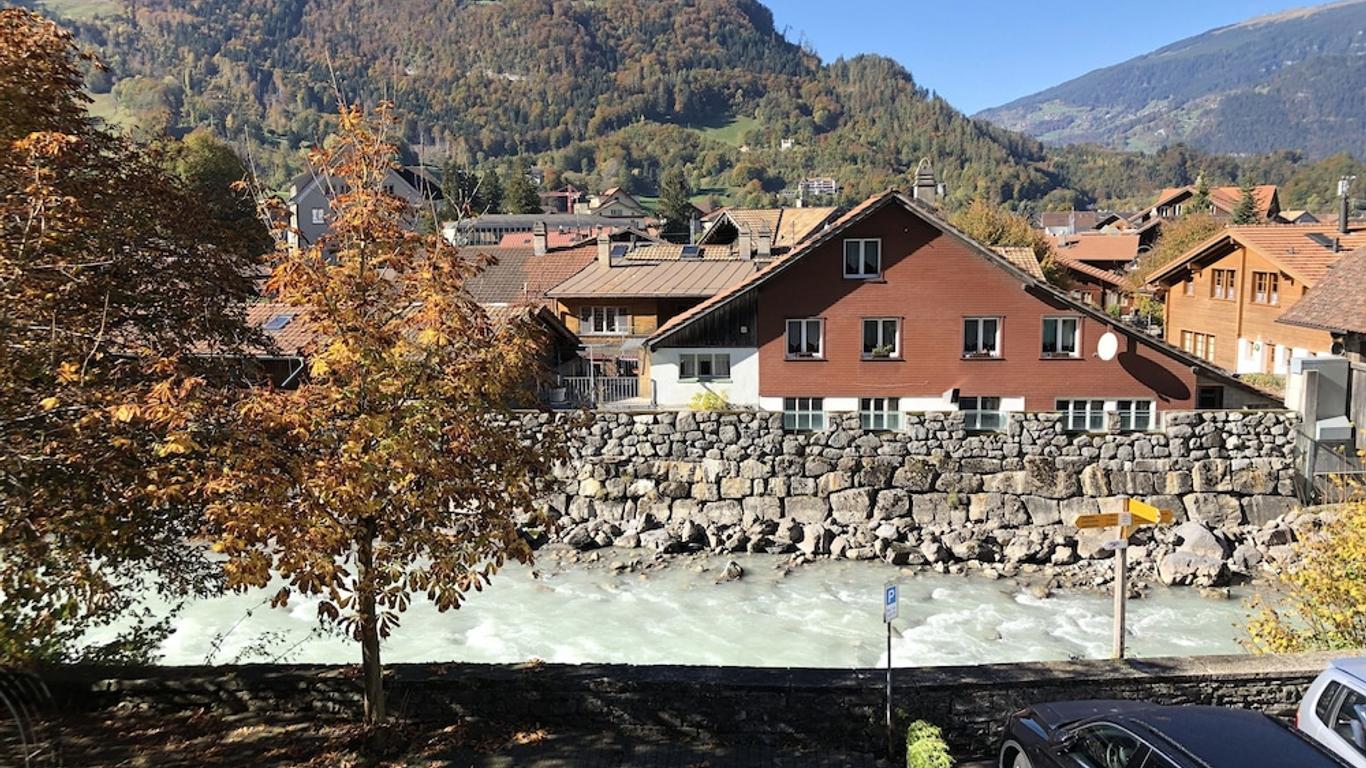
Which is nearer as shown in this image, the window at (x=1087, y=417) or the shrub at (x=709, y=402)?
the window at (x=1087, y=417)

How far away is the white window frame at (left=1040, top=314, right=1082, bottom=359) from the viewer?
1036 inches

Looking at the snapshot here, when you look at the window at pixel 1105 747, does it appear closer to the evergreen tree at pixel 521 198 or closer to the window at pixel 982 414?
the window at pixel 982 414

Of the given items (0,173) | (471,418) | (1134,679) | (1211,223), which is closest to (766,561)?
(1134,679)

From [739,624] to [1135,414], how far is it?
14219mm

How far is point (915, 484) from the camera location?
995 inches

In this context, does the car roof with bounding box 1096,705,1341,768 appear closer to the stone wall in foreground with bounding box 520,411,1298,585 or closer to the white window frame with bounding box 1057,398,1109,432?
the stone wall in foreground with bounding box 520,411,1298,585

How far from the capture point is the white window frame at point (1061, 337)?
26312 millimetres

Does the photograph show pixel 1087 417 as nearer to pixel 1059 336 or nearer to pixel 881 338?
pixel 1059 336

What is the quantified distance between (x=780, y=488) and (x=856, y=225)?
8.01 m

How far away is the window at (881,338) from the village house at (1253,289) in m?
11.2

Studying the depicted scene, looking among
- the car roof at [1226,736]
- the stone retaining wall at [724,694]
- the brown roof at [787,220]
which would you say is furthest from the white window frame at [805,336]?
the brown roof at [787,220]

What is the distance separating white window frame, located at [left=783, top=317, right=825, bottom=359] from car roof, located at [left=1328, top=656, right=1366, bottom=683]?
1943 cm

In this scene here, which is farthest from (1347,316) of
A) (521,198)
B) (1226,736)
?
(521,198)

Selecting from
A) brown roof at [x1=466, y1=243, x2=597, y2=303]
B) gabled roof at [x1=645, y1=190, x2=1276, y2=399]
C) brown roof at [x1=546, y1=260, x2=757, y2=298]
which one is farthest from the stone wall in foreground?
brown roof at [x1=466, y1=243, x2=597, y2=303]
